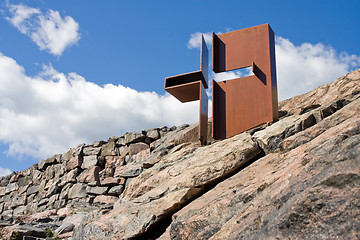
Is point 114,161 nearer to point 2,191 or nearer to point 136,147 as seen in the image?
point 136,147

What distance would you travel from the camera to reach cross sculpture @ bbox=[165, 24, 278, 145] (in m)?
7.16

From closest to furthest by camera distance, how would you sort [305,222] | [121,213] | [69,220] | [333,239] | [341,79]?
1. [333,239]
2. [305,222]
3. [121,213]
4. [341,79]
5. [69,220]

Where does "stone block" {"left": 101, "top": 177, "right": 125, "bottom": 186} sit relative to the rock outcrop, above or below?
above

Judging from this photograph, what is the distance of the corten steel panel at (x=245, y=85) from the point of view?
713 cm

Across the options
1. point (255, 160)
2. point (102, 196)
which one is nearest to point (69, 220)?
point (102, 196)

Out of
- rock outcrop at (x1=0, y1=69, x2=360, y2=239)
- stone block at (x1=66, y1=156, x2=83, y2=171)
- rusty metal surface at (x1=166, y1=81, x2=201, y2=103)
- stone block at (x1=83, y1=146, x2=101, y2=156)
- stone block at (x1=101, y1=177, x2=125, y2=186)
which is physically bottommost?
rock outcrop at (x1=0, y1=69, x2=360, y2=239)

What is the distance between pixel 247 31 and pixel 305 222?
19.8 ft

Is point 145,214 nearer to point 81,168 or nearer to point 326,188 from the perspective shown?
point 326,188

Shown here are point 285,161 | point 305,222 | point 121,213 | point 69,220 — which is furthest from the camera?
point 69,220

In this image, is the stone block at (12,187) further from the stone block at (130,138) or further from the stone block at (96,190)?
the stone block at (130,138)

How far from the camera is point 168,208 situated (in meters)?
4.53

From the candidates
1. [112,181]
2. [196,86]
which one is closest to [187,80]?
[196,86]

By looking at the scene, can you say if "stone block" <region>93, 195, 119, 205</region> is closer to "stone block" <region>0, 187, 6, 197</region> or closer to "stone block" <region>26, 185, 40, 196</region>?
"stone block" <region>26, 185, 40, 196</region>

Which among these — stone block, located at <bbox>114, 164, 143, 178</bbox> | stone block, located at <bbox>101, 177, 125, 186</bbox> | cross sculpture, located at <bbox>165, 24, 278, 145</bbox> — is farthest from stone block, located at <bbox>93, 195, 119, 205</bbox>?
cross sculpture, located at <bbox>165, 24, 278, 145</bbox>
